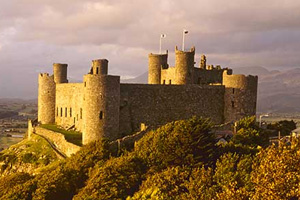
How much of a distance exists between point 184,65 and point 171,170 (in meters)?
23.0

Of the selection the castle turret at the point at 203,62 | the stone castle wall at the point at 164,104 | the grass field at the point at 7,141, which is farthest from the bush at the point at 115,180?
the grass field at the point at 7,141

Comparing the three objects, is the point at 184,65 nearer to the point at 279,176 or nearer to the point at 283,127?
the point at 283,127

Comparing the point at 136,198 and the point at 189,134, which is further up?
the point at 189,134

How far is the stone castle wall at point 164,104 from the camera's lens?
Result: 151 ft

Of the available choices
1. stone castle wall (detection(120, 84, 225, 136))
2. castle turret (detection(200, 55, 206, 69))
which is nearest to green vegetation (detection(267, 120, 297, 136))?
stone castle wall (detection(120, 84, 225, 136))

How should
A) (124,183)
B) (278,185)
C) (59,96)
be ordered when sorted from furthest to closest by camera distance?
(59,96) → (124,183) → (278,185)

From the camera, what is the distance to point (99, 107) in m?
42.4

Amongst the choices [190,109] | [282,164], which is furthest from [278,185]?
[190,109]

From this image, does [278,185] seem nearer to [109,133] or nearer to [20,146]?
[109,133]

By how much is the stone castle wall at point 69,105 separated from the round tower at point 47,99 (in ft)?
3.49

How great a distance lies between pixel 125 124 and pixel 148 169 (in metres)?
13.5

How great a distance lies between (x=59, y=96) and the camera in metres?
57.2

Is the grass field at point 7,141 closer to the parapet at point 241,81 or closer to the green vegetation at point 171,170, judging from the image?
the green vegetation at point 171,170

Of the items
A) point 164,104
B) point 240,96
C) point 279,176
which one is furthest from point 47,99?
point 279,176
